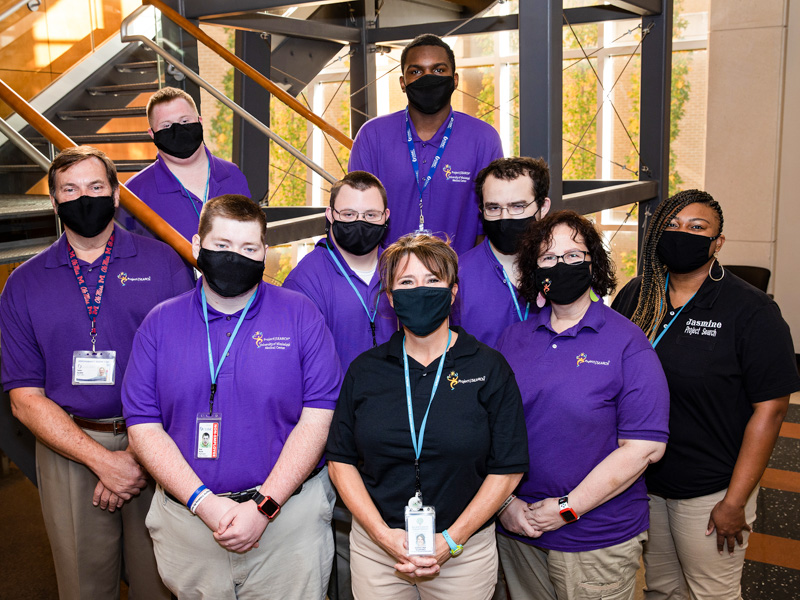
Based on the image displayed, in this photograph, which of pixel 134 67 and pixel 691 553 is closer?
pixel 691 553

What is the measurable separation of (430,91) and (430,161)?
0.30 metres

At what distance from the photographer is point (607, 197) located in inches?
176

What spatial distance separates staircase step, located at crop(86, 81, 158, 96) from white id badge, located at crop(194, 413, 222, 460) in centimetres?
371

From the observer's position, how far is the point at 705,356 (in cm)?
238

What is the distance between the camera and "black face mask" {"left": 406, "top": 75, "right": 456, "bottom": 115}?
3025 mm

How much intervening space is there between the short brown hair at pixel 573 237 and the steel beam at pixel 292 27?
331cm

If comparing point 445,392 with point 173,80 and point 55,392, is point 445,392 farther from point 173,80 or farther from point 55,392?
point 173,80

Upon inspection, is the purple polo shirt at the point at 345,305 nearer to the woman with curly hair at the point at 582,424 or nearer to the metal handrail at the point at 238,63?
the woman with curly hair at the point at 582,424

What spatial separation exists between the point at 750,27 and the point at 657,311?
18.3ft

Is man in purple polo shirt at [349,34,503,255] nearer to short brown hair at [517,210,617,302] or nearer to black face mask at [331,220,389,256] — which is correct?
black face mask at [331,220,389,256]

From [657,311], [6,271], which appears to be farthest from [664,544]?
[6,271]

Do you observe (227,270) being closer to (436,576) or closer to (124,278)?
(124,278)

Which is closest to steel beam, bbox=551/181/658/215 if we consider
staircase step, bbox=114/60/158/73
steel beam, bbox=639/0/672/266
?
steel beam, bbox=639/0/672/266

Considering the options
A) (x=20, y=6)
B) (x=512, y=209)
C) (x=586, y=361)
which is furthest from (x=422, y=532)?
(x=20, y=6)
